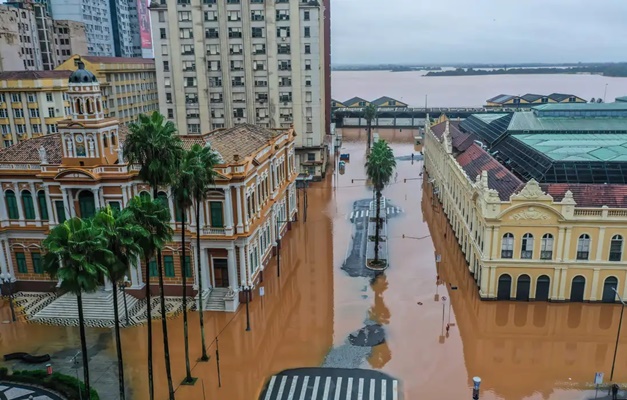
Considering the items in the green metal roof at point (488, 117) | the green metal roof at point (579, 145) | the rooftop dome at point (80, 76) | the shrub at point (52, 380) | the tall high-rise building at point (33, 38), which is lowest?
the shrub at point (52, 380)

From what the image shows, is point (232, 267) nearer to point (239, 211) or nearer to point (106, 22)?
point (239, 211)

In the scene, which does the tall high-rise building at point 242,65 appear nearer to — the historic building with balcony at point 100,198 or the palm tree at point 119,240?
the historic building with balcony at point 100,198

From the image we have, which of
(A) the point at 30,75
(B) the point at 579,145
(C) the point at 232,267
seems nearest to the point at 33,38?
(A) the point at 30,75

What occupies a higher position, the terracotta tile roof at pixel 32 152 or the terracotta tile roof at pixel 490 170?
the terracotta tile roof at pixel 32 152

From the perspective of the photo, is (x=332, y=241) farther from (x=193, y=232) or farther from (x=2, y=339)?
(x=2, y=339)

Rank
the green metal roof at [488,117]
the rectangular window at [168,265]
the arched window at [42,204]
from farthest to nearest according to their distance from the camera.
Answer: the green metal roof at [488,117] → the arched window at [42,204] → the rectangular window at [168,265]

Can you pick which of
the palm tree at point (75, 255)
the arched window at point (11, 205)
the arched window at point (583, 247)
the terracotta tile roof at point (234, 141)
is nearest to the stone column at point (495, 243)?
the arched window at point (583, 247)

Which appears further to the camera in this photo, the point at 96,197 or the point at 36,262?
the point at 36,262

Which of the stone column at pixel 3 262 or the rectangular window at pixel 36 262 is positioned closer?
the stone column at pixel 3 262
